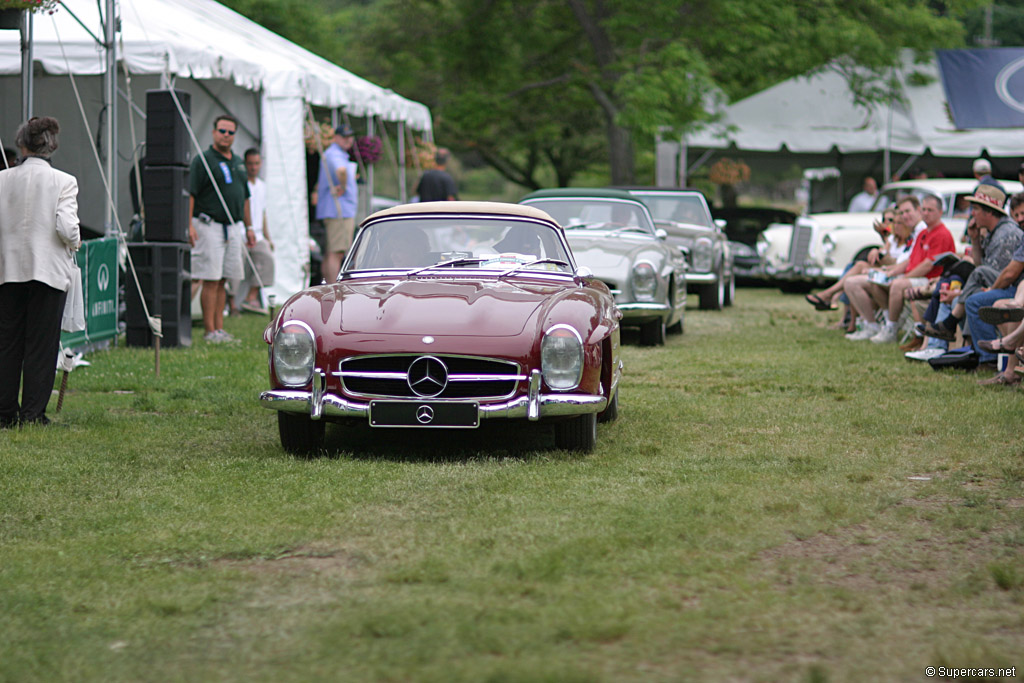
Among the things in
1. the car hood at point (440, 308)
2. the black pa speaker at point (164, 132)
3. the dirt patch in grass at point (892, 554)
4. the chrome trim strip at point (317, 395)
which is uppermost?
the black pa speaker at point (164, 132)

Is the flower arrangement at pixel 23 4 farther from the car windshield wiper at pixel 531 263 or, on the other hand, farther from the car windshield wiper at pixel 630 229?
the car windshield wiper at pixel 630 229

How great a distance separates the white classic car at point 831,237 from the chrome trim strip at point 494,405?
1267 cm

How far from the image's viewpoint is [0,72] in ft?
42.3

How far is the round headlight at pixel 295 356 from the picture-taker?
619cm

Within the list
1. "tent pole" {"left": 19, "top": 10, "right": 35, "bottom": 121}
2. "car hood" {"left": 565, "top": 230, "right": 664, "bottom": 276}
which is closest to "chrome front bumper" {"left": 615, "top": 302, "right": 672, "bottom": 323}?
"car hood" {"left": 565, "top": 230, "right": 664, "bottom": 276}

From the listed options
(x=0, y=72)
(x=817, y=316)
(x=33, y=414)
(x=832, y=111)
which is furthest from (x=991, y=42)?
(x=33, y=414)

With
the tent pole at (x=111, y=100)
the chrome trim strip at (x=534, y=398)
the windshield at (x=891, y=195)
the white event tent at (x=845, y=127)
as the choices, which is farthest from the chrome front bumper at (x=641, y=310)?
the white event tent at (x=845, y=127)

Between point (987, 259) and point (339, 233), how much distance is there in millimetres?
8637

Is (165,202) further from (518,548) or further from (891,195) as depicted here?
(891,195)

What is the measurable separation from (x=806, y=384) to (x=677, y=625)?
6.02m

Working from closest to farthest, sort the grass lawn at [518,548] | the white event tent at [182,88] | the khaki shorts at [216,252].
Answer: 1. the grass lawn at [518,548]
2. the khaki shorts at [216,252]
3. the white event tent at [182,88]

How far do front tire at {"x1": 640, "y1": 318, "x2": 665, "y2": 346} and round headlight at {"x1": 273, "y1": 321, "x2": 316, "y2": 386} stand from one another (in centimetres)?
633

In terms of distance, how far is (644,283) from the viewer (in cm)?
1171

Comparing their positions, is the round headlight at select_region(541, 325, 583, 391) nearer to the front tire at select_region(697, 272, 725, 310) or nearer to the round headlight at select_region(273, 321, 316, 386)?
the round headlight at select_region(273, 321, 316, 386)
